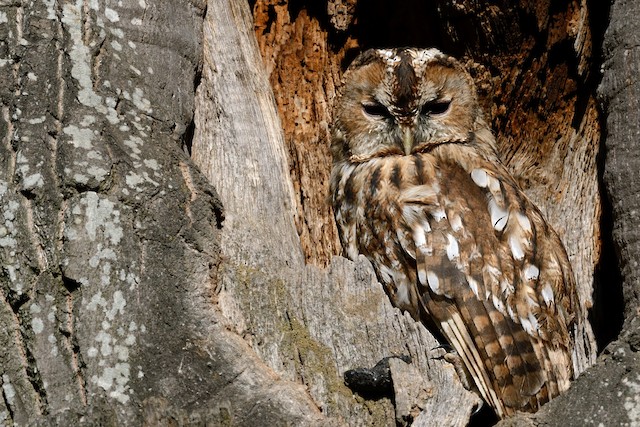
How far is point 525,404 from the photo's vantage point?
2914 millimetres

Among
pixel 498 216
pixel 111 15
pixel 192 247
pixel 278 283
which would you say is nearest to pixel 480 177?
pixel 498 216

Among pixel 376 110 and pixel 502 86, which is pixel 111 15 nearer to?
pixel 376 110

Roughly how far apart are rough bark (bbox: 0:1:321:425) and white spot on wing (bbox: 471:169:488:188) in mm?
1283

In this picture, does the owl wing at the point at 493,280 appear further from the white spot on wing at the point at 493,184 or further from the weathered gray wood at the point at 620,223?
the weathered gray wood at the point at 620,223

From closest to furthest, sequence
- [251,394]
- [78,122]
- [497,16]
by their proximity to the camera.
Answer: [251,394] < [78,122] < [497,16]

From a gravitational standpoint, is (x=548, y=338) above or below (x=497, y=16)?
below

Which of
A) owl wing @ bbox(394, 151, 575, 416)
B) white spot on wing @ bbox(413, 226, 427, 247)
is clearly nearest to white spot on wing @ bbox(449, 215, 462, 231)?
owl wing @ bbox(394, 151, 575, 416)

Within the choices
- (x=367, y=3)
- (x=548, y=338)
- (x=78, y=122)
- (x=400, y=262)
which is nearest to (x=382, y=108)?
(x=367, y=3)

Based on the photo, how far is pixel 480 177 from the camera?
3352 mm

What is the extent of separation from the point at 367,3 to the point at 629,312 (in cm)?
185

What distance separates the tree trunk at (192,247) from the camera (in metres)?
2.14

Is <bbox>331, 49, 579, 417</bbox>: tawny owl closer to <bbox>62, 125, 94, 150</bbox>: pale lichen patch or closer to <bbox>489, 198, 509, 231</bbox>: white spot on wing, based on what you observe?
<bbox>489, 198, 509, 231</bbox>: white spot on wing

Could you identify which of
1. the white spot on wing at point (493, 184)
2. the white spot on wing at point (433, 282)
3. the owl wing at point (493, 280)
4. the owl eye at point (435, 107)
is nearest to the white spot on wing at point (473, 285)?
the owl wing at point (493, 280)

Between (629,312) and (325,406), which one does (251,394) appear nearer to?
(325,406)
